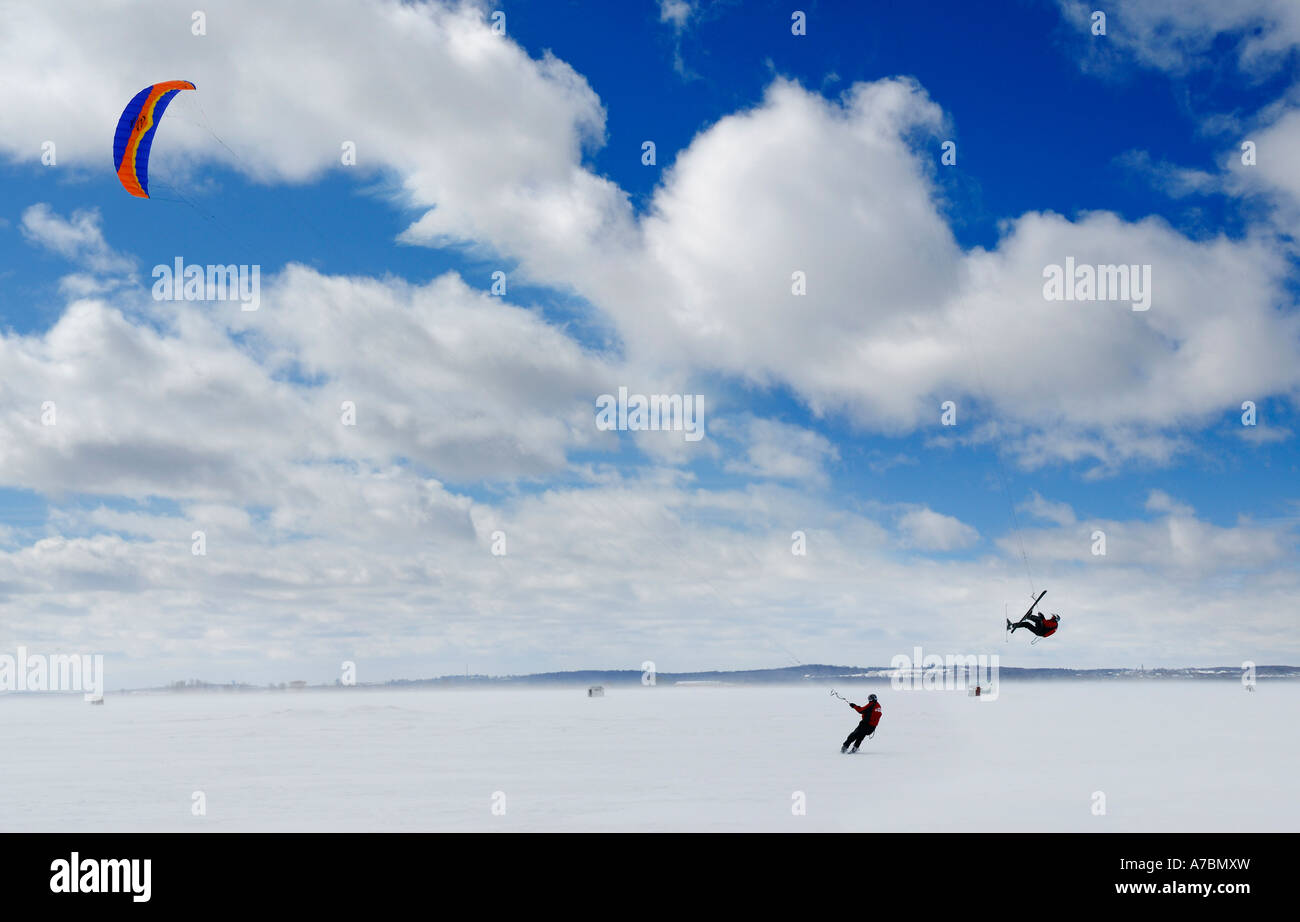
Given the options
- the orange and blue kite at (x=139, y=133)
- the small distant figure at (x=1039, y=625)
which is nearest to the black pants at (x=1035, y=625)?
the small distant figure at (x=1039, y=625)

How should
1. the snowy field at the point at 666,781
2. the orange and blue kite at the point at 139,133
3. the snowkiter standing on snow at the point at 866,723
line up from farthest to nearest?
the orange and blue kite at the point at 139,133
the snowkiter standing on snow at the point at 866,723
the snowy field at the point at 666,781

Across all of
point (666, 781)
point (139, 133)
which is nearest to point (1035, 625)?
point (666, 781)

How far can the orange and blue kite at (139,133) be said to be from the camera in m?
26.9

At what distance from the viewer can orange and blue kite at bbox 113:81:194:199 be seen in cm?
2694

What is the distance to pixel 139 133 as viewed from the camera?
2750 centimetres

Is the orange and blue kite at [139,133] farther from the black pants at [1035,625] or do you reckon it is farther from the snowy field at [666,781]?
the black pants at [1035,625]

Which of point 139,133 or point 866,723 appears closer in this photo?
point 866,723

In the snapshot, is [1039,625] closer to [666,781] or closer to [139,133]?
[666,781]

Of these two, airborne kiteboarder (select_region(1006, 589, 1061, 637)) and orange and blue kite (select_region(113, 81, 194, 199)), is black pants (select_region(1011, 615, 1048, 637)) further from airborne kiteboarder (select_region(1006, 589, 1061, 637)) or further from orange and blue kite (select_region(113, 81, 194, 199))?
orange and blue kite (select_region(113, 81, 194, 199))

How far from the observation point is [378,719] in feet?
145

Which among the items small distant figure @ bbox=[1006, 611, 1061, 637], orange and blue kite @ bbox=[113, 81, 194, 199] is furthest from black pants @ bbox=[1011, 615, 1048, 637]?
orange and blue kite @ bbox=[113, 81, 194, 199]

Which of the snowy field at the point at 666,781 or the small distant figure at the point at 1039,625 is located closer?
the snowy field at the point at 666,781
